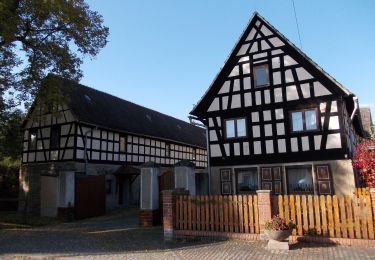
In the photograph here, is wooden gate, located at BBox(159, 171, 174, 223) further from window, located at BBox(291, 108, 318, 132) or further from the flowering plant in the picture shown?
window, located at BBox(291, 108, 318, 132)

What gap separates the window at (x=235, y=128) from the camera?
17.7 m

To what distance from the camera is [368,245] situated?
352 inches

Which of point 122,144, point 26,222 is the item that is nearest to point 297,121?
point 122,144

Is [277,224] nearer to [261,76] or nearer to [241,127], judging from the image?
[241,127]

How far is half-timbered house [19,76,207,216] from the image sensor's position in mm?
19031

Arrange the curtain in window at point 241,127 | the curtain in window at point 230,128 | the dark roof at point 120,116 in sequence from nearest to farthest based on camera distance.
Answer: the curtain in window at point 241,127 < the curtain in window at point 230,128 < the dark roof at point 120,116

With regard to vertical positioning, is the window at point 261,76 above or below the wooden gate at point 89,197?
above

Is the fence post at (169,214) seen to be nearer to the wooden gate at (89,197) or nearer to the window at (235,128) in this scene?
the window at (235,128)

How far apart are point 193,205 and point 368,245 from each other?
519cm

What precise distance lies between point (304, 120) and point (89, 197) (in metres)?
12.3

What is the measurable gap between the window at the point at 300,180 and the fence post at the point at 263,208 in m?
6.39

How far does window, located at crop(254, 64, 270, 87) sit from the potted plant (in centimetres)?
960

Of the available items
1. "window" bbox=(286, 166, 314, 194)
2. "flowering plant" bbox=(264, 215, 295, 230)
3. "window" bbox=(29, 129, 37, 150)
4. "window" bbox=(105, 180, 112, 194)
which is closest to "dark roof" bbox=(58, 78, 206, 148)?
"window" bbox=(105, 180, 112, 194)

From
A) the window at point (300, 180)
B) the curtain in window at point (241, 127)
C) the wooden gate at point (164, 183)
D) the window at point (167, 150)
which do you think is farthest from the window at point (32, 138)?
the window at point (300, 180)
